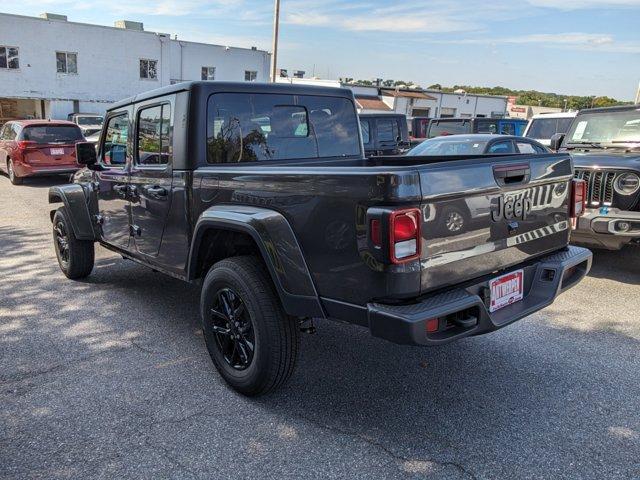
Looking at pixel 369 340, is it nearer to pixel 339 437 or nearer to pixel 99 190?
pixel 339 437

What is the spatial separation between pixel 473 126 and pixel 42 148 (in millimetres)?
11338

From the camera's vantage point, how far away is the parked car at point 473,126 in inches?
594

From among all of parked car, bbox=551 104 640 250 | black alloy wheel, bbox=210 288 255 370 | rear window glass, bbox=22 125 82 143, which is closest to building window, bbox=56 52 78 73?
rear window glass, bbox=22 125 82 143

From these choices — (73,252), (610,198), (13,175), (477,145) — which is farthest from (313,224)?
(13,175)

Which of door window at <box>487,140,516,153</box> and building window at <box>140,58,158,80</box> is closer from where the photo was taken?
door window at <box>487,140,516,153</box>

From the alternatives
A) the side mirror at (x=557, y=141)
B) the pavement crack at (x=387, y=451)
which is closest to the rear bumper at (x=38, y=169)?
the side mirror at (x=557, y=141)

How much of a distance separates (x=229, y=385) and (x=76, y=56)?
3473 centimetres

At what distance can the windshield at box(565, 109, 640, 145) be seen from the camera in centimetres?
675

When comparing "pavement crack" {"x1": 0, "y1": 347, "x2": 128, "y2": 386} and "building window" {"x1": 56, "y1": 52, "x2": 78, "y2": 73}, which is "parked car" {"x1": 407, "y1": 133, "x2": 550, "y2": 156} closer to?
"pavement crack" {"x1": 0, "y1": 347, "x2": 128, "y2": 386}

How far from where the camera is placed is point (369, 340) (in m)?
4.09

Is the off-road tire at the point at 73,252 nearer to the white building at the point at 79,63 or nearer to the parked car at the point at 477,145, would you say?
the parked car at the point at 477,145

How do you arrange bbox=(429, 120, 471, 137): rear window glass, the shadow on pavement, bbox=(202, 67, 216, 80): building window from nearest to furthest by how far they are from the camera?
the shadow on pavement → bbox=(429, 120, 471, 137): rear window glass → bbox=(202, 67, 216, 80): building window

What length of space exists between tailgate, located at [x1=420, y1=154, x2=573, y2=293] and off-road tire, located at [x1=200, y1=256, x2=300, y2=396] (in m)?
0.89

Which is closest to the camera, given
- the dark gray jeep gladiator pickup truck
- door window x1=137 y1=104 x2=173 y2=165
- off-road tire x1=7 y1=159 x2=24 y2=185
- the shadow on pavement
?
the dark gray jeep gladiator pickup truck
